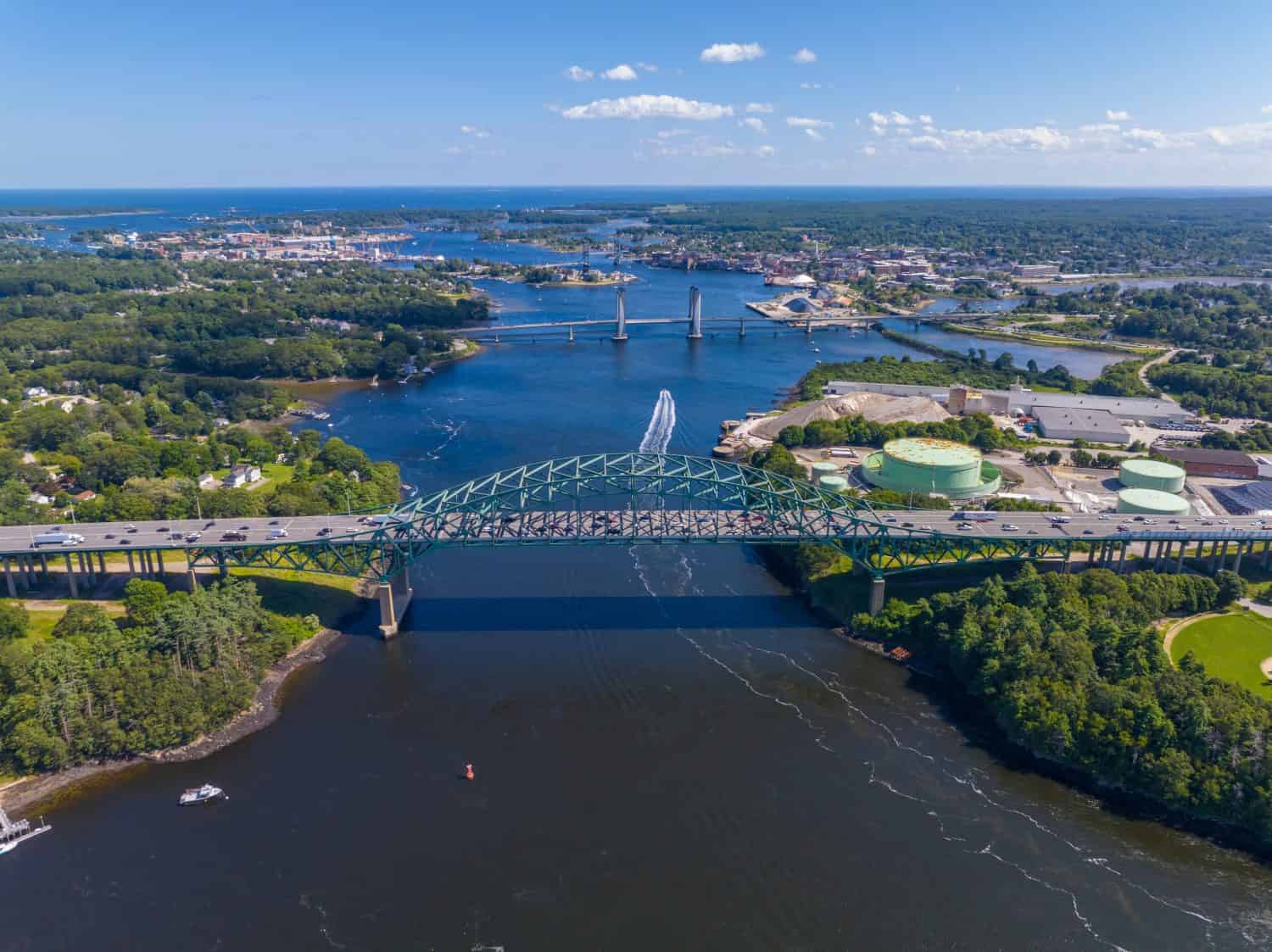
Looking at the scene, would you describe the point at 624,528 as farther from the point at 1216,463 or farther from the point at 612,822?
the point at 1216,463

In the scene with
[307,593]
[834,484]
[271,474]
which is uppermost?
[834,484]

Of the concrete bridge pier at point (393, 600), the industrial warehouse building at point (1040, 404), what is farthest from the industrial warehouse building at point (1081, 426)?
the concrete bridge pier at point (393, 600)

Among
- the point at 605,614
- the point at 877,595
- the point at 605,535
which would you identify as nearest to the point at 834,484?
the point at 877,595

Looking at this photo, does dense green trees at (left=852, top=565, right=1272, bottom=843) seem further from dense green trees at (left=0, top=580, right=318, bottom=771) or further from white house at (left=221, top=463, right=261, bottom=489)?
white house at (left=221, top=463, right=261, bottom=489)

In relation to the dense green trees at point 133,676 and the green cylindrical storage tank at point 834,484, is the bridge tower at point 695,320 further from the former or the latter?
the dense green trees at point 133,676

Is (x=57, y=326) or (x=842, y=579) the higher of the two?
(x=57, y=326)

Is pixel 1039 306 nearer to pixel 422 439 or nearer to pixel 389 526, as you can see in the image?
pixel 422 439

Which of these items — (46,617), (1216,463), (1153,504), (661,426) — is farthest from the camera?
(661,426)

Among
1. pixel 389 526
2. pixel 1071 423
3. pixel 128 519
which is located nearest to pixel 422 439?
pixel 128 519
